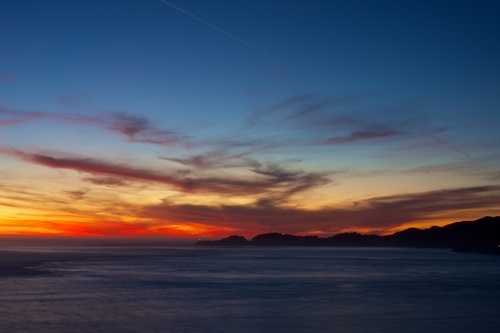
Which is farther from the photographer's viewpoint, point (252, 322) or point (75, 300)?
point (75, 300)

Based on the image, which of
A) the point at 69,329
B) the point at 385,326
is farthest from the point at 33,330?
the point at 385,326

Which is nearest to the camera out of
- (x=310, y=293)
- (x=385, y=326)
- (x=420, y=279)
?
(x=385, y=326)

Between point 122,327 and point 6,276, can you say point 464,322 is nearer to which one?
point 122,327

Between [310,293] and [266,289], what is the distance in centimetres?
352

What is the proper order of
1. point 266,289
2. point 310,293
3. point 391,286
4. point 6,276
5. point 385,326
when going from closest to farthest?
point 385,326 < point 310,293 < point 266,289 < point 391,286 < point 6,276

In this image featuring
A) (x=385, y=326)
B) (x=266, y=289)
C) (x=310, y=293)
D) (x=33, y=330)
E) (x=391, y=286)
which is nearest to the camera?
(x=33, y=330)

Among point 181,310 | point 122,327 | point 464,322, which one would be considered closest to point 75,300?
point 181,310

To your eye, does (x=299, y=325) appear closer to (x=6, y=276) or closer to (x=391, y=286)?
(x=391, y=286)

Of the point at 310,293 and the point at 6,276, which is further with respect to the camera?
the point at 6,276

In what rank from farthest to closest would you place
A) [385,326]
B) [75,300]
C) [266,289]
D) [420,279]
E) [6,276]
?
1. [420,279]
2. [6,276]
3. [266,289]
4. [75,300]
5. [385,326]

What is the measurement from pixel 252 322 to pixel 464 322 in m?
9.42

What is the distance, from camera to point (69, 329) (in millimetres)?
19984

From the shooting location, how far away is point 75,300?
90.9 ft

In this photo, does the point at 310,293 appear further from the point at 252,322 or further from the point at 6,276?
the point at 6,276
